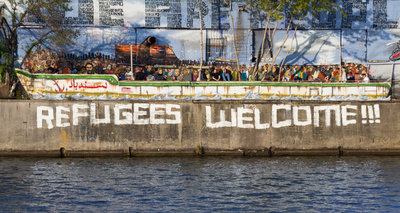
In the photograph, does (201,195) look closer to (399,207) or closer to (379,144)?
(399,207)

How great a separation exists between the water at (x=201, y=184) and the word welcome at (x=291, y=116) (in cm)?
217

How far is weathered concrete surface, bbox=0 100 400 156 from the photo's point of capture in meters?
37.0

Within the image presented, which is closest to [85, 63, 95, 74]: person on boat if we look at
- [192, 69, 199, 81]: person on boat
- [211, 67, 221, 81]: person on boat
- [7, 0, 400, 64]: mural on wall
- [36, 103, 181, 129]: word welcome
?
[7, 0, 400, 64]: mural on wall

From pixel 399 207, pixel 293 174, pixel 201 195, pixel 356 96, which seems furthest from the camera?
pixel 356 96

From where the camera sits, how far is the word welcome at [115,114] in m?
37.0

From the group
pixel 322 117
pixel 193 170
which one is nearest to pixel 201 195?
pixel 193 170

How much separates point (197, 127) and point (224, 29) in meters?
14.2

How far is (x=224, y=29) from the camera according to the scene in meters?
49.3

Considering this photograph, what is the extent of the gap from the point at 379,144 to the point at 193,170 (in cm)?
1257

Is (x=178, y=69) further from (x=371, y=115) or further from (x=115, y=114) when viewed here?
(x=371, y=115)

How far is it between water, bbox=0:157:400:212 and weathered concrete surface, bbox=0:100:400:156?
92 cm

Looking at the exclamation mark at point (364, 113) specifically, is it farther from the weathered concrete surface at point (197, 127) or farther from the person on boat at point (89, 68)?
the person on boat at point (89, 68)

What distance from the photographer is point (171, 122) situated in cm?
3734

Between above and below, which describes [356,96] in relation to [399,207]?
above
